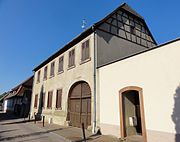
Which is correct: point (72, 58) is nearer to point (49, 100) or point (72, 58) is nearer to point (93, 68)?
point (93, 68)

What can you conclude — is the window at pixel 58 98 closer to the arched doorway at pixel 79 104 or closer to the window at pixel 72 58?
the arched doorway at pixel 79 104

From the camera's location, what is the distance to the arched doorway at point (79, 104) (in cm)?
1128

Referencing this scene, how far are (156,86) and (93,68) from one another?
4911 millimetres

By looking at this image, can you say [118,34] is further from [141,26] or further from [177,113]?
[177,113]

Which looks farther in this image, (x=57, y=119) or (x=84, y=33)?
(x=57, y=119)

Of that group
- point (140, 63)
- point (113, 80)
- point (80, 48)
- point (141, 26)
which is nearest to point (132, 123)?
point (113, 80)

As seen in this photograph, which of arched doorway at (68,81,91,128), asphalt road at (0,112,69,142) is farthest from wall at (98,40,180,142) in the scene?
asphalt road at (0,112,69,142)

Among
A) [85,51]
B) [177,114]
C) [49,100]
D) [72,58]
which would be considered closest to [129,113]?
[177,114]

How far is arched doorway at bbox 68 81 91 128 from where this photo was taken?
11284mm

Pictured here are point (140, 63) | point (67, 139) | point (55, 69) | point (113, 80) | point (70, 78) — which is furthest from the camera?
point (55, 69)

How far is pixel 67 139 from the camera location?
8.27 metres

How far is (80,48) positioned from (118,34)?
137 inches

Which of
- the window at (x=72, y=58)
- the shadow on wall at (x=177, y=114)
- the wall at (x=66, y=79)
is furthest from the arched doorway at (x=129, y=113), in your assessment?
the window at (x=72, y=58)

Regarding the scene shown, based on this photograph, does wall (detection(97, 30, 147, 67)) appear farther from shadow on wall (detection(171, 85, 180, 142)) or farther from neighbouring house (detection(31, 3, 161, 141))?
shadow on wall (detection(171, 85, 180, 142))
